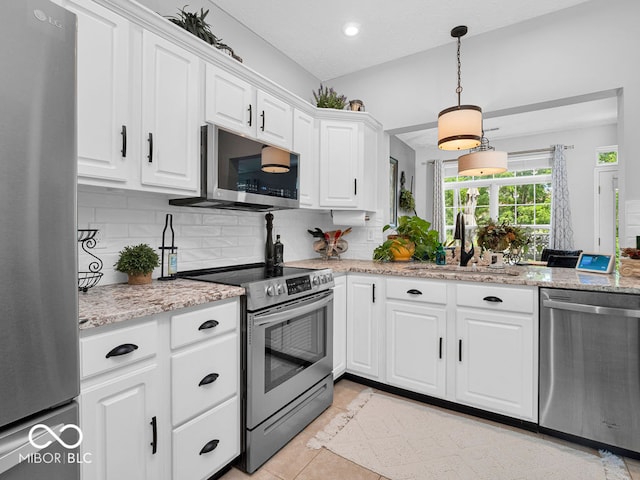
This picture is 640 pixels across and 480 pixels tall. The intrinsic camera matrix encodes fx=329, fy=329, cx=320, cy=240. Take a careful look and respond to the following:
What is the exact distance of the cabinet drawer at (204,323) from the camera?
1401 millimetres

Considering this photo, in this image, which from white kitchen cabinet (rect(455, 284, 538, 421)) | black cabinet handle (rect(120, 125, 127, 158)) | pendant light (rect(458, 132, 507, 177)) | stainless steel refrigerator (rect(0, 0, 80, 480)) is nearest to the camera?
stainless steel refrigerator (rect(0, 0, 80, 480))

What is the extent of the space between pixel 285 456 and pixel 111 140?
183 centimetres

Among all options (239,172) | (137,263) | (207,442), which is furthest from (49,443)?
(239,172)

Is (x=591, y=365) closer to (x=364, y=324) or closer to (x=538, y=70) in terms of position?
(x=364, y=324)

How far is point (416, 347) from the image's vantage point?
2400mm

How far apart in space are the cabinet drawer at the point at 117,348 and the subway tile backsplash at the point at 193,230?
0.67m

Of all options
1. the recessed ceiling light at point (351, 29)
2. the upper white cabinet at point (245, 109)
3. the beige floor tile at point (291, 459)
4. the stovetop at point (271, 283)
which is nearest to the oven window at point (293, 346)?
the stovetop at point (271, 283)

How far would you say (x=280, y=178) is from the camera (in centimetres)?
228

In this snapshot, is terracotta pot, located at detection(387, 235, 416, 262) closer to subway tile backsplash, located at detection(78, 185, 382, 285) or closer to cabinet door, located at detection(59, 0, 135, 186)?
subway tile backsplash, located at detection(78, 185, 382, 285)

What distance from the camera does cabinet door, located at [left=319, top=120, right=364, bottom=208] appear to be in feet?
9.70

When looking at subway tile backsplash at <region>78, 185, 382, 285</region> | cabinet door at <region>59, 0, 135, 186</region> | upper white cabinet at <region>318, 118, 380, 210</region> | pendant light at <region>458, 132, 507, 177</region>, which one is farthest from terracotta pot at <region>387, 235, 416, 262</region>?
cabinet door at <region>59, 0, 135, 186</region>

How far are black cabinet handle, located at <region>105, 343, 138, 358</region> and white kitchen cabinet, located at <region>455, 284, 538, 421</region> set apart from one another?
6.30ft

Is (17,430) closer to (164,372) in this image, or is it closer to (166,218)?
(164,372)

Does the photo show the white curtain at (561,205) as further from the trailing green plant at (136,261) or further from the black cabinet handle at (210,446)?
the trailing green plant at (136,261)
